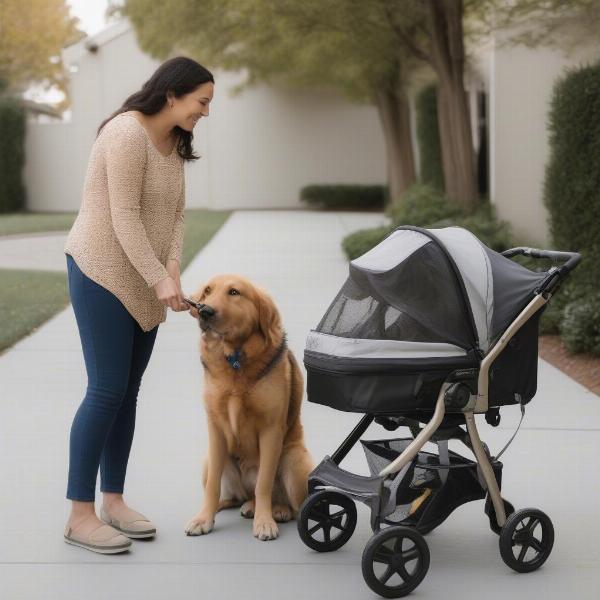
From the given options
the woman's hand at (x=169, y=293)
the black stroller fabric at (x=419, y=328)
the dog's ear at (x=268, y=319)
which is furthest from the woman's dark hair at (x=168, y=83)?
the black stroller fabric at (x=419, y=328)

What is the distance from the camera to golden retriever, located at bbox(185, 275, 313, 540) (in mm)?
4441

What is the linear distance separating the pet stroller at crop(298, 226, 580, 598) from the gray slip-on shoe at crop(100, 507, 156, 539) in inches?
27.5

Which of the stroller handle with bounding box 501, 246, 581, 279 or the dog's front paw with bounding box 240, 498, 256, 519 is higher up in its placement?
the stroller handle with bounding box 501, 246, 581, 279

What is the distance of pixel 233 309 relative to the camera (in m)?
4.41

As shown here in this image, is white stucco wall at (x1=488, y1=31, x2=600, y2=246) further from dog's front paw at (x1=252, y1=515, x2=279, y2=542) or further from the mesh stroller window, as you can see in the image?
the mesh stroller window

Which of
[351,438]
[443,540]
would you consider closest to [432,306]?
[351,438]

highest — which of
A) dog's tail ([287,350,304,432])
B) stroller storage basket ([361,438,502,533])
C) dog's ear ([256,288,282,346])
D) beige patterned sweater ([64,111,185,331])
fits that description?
beige patterned sweater ([64,111,185,331])

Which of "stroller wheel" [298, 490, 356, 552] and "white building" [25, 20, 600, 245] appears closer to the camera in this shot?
"stroller wheel" [298, 490, 356, 552]

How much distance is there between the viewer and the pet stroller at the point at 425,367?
405 cm

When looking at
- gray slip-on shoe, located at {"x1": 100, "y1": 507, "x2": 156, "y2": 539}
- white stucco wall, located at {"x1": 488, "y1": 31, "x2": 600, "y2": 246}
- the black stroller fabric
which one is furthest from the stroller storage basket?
white stucco wall, located at {"x1": 488, "y1": 31, "x2": 600, "y2": 246}

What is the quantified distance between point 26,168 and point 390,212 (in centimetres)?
1984

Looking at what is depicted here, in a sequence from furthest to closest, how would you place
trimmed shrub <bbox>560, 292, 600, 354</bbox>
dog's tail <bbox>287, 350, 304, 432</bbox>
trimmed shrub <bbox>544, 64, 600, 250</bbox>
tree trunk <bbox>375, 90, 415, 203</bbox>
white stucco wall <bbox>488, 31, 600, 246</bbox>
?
tree trunk <bbox>375, 90, 415, 203</bbox>
white stucco wall <bbox>488, 31, 600, 246</bbox>
trimmed shrub <bbox>544, 64, 600, 250</bbox>
trimmed shrub <bbox>560, 292, 600, 354</bbox>
dog's tail <bbox>287, 350, 304, 432</bbox>

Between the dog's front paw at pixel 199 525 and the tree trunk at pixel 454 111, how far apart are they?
12.0 meters

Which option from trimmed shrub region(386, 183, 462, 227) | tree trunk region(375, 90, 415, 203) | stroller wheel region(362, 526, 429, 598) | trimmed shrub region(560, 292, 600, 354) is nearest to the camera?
stroller wheel region(362, 526, 429, 598)
